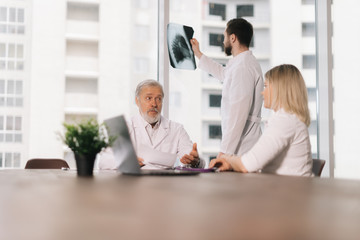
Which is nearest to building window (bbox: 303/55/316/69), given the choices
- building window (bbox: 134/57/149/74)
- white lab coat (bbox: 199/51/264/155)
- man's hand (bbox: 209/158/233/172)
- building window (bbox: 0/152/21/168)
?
building window (bbox: 134/57/149/74)

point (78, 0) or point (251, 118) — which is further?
point (78, 0)

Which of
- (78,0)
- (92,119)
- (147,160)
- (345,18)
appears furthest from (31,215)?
(78,0)

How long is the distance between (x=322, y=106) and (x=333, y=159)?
0.68m

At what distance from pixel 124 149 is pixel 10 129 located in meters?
4.77

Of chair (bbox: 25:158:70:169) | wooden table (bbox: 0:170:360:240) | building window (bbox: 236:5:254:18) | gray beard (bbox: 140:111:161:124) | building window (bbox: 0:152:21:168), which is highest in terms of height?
building window (bbox: 236:5:254:18)

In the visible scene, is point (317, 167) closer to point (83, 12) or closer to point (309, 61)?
point (309, 61)

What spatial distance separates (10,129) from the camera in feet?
19.0

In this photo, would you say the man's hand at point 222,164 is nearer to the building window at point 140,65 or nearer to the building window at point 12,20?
the building window at point 140,65

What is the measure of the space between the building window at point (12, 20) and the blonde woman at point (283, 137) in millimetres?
4454

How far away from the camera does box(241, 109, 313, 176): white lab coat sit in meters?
1.86

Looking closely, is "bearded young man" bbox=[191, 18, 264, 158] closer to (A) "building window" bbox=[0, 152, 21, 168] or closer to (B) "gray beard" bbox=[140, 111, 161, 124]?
(B) "gray beard" bbox=[140, 111, 161, 124]

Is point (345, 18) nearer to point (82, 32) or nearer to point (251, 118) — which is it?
point (251, 118)

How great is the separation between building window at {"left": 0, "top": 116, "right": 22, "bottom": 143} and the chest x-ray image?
309cm

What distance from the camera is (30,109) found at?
6.30 metres
